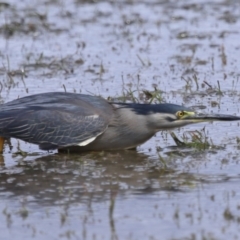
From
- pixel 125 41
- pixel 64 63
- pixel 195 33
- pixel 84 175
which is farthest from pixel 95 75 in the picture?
pixel 84 175

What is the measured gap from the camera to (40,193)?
20.3ft

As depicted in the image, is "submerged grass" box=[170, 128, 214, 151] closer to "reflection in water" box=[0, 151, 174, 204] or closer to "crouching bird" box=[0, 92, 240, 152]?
"crouching bird" box=[0, 92, 240, 152]

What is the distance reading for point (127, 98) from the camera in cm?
888

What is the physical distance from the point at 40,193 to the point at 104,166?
0.92 m

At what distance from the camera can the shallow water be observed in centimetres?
551

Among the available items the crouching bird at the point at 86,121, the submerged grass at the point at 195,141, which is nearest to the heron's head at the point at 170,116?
the crouching bird at the point at 86,121

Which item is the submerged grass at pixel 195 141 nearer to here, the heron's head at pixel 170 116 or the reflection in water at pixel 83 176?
the heron's head at pixel 170 116

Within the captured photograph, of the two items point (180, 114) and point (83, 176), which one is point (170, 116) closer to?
point (180, 114)

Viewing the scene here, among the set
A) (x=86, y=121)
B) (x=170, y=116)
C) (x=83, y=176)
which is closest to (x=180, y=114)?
(x=170, y=116)

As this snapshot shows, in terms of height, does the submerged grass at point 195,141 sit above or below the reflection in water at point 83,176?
above

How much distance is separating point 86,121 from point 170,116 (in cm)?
67

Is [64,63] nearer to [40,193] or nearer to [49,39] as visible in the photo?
[49,39]

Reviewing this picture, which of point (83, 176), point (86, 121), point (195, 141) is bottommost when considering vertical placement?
point (83, 176)

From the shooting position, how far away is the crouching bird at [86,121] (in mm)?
7125
